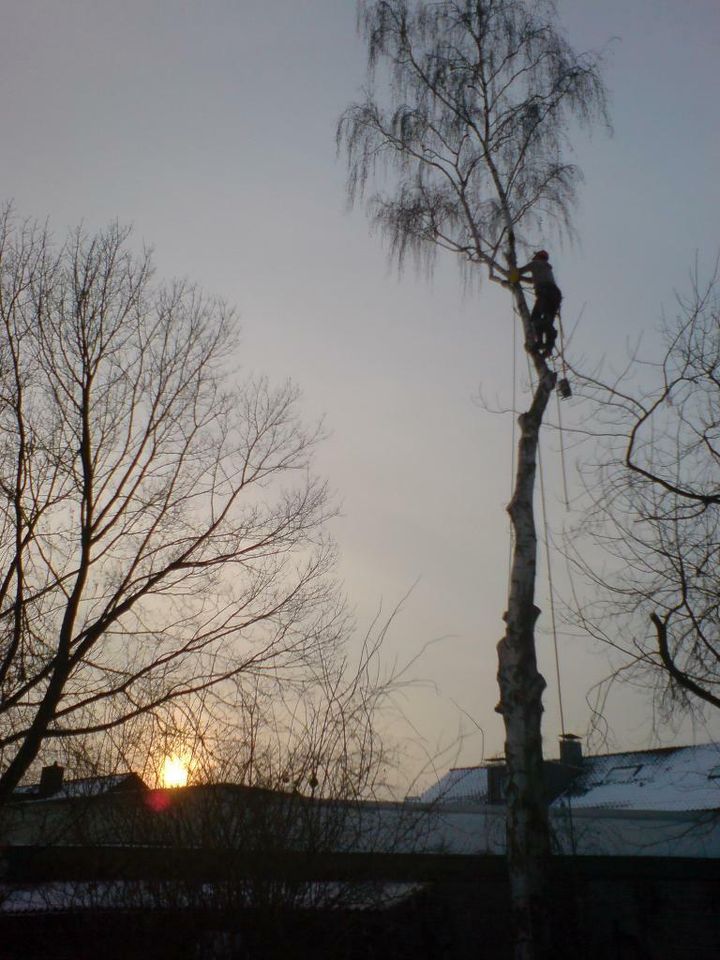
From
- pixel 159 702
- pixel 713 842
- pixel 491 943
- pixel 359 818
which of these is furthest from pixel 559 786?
pixel 359 818

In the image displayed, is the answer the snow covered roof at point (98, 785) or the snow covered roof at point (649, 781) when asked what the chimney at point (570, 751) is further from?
the snow covered roof at point (98, 785)

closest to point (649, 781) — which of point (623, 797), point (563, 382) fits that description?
point (623, 797)

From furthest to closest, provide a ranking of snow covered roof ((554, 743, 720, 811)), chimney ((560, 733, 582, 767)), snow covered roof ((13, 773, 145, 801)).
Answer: chimney ((560, 733, 582, 767)), snow covered roof ((554, 743, 720, 811)), snow covered roof ((13, 773, 145, 801))

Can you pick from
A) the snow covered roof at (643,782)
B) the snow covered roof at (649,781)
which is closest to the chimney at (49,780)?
the snow covered roof at (643,782)

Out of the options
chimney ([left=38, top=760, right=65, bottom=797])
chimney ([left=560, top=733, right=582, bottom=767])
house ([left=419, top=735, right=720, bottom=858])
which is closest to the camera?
chimney ([left=38, top=760, right=65, bottom=797])

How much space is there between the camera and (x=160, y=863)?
5770 millimetres

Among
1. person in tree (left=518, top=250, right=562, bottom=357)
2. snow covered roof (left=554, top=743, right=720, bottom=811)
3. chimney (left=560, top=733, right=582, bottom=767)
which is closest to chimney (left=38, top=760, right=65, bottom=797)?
person in tree (left=518, top=250, right=562, bottom=357)

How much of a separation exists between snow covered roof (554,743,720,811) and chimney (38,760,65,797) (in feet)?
55.5

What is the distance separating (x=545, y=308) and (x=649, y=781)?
2057 cm

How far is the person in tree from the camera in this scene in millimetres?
9391

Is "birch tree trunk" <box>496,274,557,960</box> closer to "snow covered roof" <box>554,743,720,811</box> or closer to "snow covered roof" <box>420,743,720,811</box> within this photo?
"snow covered roof" <box>420,743,720,811</box>

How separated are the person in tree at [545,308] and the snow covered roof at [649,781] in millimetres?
16830

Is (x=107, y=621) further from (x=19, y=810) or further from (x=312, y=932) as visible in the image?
(x=312, y=932)

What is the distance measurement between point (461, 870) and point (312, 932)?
3809 mm
